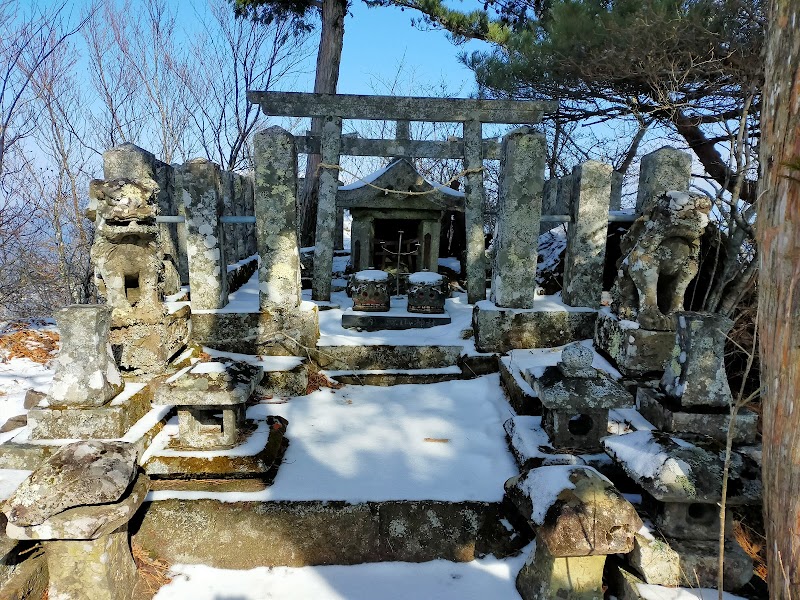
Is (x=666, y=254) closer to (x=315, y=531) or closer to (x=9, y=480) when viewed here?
(x=315, y=531)

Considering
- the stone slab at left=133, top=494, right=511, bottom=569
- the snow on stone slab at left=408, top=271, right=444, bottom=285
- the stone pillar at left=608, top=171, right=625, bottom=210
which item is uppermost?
the stone pillar at left=608, top=171, right=625, bottom=210

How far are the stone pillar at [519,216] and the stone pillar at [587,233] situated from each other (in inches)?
17.5

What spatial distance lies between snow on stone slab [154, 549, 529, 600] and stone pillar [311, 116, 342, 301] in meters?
4.50

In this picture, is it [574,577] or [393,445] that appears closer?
[574,577]

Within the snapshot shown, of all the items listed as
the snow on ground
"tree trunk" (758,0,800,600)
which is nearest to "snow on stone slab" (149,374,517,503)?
"tree trunk" (758,0,800,600)

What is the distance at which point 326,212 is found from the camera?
23.0 feet

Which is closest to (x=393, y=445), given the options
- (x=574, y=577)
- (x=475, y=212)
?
(x=574, y=577)

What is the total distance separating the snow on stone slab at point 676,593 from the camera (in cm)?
203

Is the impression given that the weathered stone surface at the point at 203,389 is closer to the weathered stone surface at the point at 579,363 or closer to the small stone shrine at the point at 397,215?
the weathered stone surface at the point at 579,363

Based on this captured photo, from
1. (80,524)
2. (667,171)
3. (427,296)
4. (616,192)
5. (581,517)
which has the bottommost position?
(80,524)

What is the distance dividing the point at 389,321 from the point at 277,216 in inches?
74.0

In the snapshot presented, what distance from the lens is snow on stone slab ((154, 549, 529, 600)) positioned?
7.75 ft

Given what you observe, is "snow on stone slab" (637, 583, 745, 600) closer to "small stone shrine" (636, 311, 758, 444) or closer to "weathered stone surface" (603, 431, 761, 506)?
"weathered stone surface" (603, 431, 761, 506)

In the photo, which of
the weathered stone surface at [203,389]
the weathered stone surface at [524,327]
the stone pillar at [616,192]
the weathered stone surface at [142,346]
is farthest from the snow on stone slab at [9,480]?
the stone pillar at [616,192]
